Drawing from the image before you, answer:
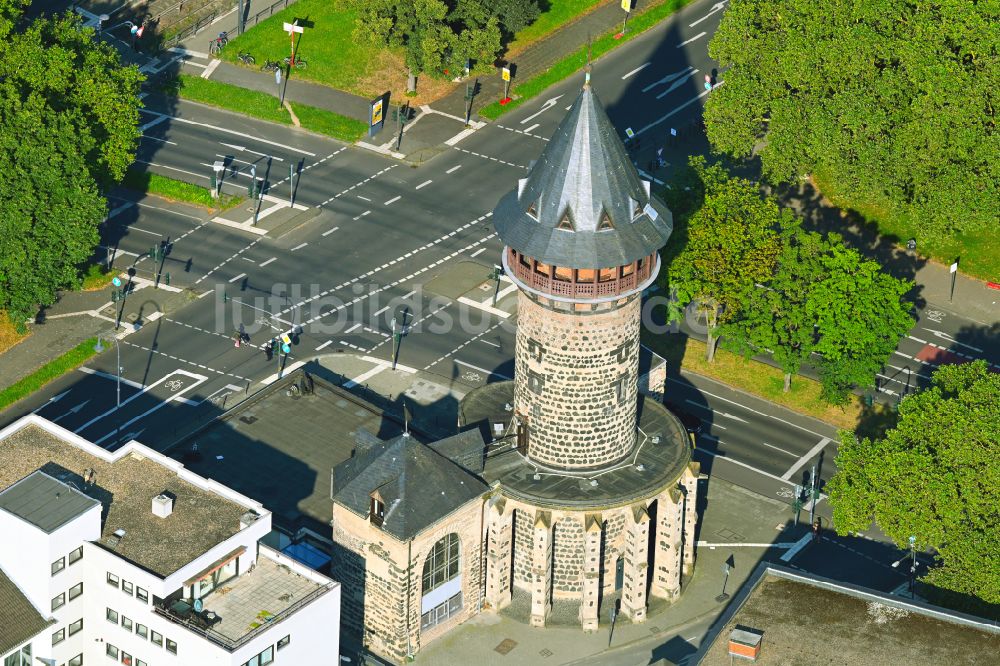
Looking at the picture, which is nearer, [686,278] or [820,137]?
[686,278]

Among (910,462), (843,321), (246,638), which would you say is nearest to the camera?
(246,638)

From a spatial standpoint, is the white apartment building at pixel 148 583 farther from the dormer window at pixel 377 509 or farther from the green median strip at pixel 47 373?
the green median strip at pixel 47 373

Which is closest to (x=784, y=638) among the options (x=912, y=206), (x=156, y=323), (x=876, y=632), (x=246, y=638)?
(x=876, y=632)

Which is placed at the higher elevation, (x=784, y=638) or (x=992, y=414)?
(x=992, y=414)

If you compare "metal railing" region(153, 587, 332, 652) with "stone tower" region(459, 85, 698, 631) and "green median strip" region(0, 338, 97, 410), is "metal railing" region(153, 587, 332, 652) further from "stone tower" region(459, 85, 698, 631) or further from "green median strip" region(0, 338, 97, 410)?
"green median strip" region(0, 338, 97, 410)

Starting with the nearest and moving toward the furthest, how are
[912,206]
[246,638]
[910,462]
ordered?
[246,638], [910,462], [912,206]

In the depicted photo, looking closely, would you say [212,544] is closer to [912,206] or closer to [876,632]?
[876,632]

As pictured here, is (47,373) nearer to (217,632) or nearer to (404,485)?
(404,485)
